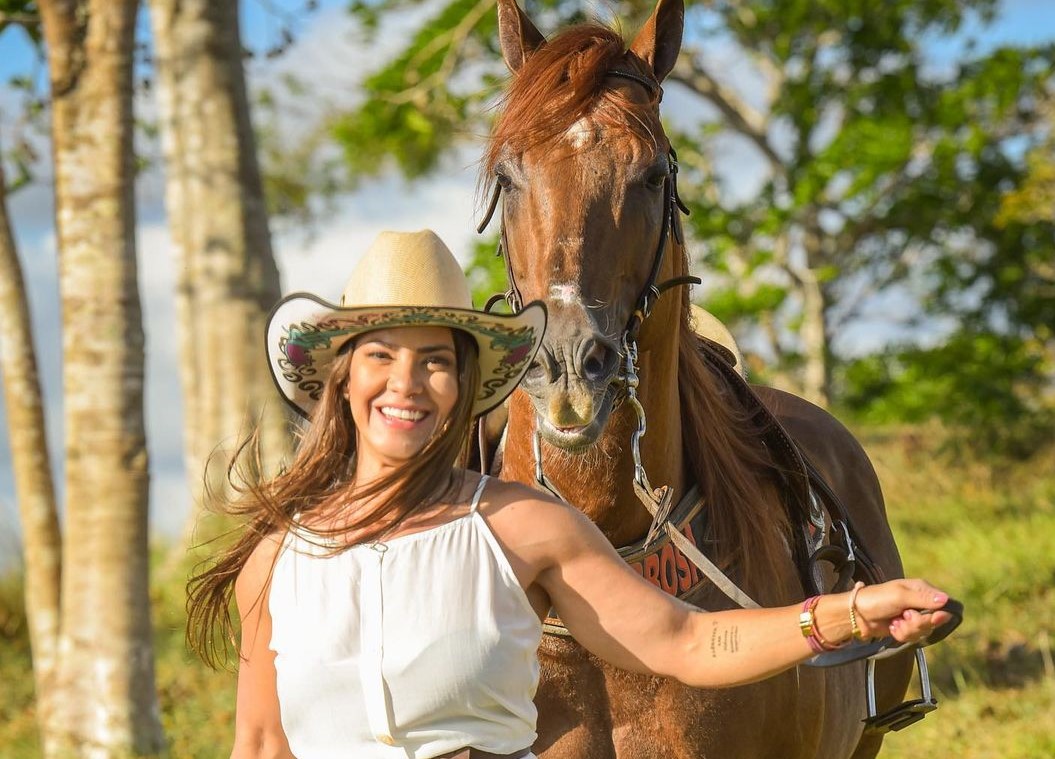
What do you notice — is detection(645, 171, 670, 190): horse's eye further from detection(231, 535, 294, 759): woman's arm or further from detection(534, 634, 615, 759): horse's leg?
detection(231, 535, 294, 759): woman's arm

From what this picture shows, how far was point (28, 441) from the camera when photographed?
7930 mm

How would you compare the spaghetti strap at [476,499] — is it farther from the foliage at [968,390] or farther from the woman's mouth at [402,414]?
the foliage at [968,390]

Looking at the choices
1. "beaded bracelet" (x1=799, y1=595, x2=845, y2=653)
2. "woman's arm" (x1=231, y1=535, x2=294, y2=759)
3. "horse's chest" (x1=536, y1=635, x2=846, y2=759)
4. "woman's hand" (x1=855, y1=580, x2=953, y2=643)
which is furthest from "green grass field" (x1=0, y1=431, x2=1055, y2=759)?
"woman's hand" (x1=855, y1=580, x2=953, y2=643)

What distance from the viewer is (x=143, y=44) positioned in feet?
27.3

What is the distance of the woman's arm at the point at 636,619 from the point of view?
7.73 ft

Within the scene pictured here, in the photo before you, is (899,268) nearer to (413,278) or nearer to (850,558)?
(850,558)

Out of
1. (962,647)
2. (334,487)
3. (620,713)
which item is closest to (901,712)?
(620,713)

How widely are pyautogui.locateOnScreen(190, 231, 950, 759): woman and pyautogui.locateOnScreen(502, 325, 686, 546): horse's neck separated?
2.34 ft

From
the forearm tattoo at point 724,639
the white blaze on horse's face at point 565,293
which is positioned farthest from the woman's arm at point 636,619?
the white blaze on horse's face at point 565,293

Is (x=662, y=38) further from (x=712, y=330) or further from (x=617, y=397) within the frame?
(x=712, y=330)

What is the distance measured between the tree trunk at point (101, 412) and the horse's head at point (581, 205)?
348cm

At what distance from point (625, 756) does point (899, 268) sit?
57.8 feet

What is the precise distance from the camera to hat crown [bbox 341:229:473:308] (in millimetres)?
2516

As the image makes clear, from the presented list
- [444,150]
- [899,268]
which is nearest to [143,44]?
[899,268]
